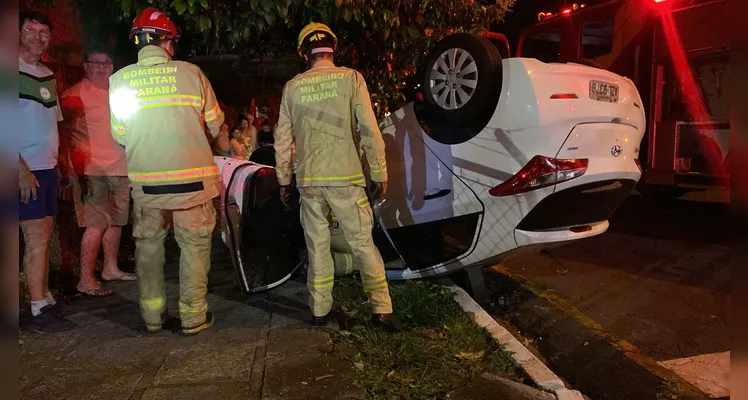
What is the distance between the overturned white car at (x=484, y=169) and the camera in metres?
3.15

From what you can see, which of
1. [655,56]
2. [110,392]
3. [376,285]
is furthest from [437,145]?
[655,56]

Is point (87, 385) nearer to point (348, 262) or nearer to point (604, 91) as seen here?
point (348, 262)

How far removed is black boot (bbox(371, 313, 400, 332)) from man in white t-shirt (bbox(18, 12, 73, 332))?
2063mm

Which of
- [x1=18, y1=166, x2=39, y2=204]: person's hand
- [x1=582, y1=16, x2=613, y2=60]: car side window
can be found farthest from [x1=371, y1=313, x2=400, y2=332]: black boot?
[x1=582, y1=16, x2=613, y2=60]: car side window

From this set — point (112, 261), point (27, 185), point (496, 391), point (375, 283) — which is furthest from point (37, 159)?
point (496, 391)

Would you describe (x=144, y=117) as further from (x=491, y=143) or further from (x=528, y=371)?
(x=528, y=371)

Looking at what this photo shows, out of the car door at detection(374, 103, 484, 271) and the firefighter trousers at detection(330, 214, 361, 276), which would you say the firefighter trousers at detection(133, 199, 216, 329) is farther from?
the car door at detection(374, 103, 484, 271)

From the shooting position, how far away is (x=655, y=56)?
771 centimetres

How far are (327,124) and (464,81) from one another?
0.95m

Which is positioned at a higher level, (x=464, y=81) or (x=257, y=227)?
(x=464, y=81)

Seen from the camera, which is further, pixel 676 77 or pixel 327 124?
pixel 676 77

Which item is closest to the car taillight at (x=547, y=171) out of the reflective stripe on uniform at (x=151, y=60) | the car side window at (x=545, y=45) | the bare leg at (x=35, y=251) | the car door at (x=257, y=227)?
the car door at (x=257, y=227)

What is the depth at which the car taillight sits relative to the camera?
3.13 meters

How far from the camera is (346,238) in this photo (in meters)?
3.37
